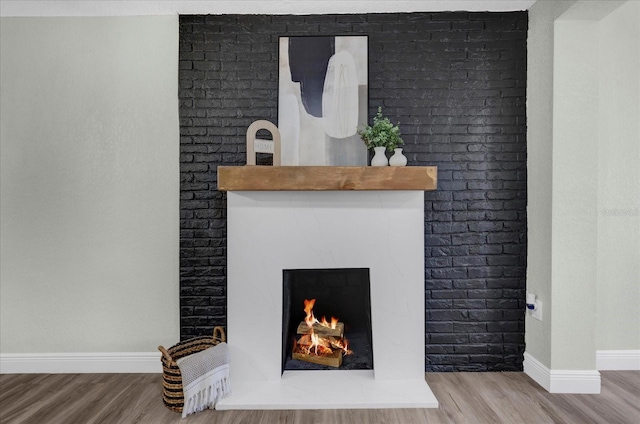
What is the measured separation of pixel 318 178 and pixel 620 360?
2.45 m

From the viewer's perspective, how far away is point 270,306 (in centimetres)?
253

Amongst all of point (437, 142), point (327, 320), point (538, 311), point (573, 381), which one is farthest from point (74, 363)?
point (573, 381)

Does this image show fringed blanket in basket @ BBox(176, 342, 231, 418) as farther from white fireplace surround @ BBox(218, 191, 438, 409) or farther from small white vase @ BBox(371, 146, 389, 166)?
small white vase @ BBox(371, 146, 389, 166)

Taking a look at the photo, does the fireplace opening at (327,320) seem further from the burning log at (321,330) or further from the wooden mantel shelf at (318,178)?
the wooden mantel shelf at (318,178)

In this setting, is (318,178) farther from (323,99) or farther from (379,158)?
(323,99)

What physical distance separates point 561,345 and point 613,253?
32.4 inches

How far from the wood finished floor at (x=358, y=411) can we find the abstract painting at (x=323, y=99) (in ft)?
5.14

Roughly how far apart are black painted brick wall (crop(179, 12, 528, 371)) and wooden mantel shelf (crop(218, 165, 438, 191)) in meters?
0.40

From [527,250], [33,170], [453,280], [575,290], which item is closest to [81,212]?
[33,170]

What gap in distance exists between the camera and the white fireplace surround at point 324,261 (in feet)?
8.32

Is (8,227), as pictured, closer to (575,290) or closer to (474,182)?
(474,182)

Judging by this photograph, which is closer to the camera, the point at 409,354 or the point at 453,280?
the point at 409,354

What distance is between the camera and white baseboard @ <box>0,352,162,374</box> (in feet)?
9.27

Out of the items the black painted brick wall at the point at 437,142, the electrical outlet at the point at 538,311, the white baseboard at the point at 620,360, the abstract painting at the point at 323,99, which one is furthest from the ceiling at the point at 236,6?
the white baseboard at the point at 620,360
